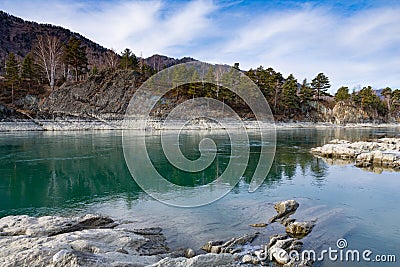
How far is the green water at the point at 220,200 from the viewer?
9.05 metres

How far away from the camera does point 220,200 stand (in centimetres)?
1259

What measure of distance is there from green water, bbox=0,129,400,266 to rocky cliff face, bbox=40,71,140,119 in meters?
33.6

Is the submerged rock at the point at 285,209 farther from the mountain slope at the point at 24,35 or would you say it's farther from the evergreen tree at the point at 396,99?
the mountain slope at the point at 24,35

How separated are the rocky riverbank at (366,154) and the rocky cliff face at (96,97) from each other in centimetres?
3911

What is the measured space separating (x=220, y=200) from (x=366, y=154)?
14165 millimetres

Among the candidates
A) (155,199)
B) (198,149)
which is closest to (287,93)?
(198,149)

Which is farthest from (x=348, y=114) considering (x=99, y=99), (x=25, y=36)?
(x=25, y=36)

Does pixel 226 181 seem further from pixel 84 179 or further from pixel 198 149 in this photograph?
pixel 198 149

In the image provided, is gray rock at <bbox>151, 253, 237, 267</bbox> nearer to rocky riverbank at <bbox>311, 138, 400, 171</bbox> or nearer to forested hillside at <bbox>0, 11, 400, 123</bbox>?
rocky riverbank at <bbox>311, 138, 400, 171</bbox>

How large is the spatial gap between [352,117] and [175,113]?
4695 cm

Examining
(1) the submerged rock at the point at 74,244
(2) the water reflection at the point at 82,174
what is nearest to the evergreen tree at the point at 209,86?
(2) the water reflection at the point at 82,174

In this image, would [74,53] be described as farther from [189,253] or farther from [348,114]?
[348,114]

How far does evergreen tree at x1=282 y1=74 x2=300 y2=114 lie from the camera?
69.2m

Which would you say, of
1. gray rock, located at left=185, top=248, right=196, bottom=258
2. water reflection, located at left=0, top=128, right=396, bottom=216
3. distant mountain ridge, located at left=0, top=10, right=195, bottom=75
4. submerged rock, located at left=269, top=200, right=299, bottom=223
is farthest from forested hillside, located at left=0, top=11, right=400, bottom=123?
gray rock, located at left=185, top=248, right=196, bottom=258
